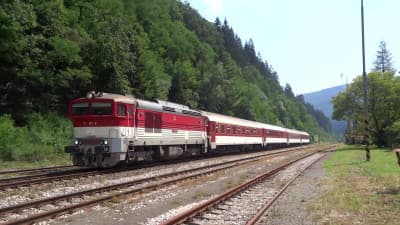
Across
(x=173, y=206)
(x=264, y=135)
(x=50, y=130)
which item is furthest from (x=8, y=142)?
(x=264, y=135)

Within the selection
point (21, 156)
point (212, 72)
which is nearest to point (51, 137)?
point (21, 156)

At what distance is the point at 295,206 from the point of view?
1404 centimetres

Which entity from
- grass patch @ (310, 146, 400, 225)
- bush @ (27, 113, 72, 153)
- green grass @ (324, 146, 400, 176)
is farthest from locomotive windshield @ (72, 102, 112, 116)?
green grass @ (324, 146, 400, 176)

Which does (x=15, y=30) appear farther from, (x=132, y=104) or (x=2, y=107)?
(x=132, y=104)

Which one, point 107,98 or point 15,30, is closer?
Answer: point 107,98

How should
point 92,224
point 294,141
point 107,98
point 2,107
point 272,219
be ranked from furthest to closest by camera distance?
point 294,141, point 2,107, point 107,98, point 272,219, point 92,224

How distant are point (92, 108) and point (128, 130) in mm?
2025

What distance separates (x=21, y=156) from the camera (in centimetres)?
3092

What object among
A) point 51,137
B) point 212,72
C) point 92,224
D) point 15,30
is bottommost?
point 92,224

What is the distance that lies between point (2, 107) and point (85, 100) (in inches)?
663

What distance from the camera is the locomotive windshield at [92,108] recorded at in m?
23.8

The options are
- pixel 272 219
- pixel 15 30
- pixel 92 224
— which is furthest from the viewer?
pixel 15 30

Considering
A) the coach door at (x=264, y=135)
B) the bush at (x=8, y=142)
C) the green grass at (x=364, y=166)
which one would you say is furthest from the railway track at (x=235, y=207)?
the coach door at (x=264, y=135)

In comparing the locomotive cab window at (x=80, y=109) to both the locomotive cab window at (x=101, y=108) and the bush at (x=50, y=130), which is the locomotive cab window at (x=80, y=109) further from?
the bush at (x=50, y=130)
